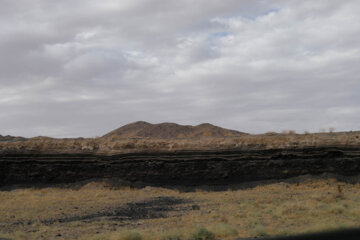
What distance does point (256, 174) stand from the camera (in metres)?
25.2

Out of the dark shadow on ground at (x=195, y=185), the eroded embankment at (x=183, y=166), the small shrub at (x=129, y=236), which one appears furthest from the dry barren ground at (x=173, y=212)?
the eroded embankment at (x=183, y=166)

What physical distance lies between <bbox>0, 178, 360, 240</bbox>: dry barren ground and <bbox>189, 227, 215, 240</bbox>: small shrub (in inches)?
5.2

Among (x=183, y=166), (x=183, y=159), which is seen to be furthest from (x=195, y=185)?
(x=183, y=159)

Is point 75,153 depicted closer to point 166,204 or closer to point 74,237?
point 166,204

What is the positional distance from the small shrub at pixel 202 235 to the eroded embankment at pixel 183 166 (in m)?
14.6

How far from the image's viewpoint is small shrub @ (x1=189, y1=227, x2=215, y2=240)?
11.0 m

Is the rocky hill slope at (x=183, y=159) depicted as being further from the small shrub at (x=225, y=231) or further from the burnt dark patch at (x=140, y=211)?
the small shrub at (x=225, y=231)

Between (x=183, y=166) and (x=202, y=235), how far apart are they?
15443 mm

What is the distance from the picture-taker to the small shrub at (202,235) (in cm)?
1099

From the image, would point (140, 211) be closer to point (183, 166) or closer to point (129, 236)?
point (129, 236)

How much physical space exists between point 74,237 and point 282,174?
638 inches

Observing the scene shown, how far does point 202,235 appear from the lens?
436 inches

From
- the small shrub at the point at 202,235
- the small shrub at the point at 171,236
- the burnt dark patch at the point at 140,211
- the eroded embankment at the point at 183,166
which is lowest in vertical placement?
the burnt dark patch at the point at 140,211

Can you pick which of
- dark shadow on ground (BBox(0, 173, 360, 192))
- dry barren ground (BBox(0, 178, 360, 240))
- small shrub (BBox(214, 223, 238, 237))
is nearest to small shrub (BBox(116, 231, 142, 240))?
dry barren ground (BBox(0, 178, 360, 240))
